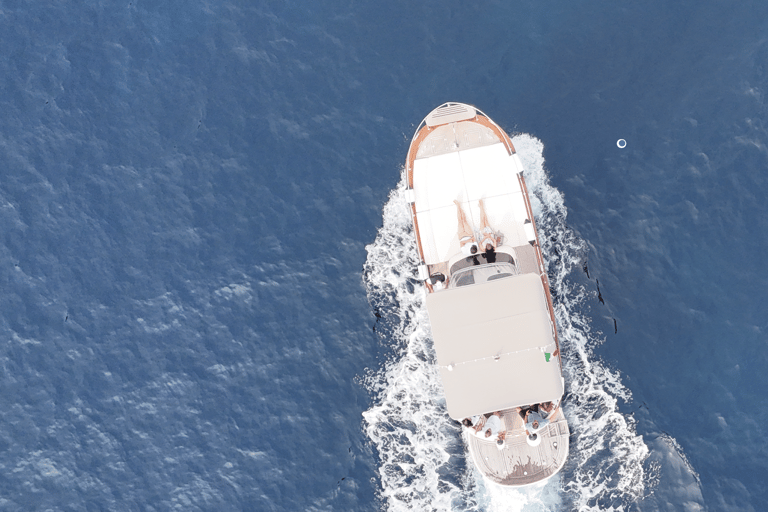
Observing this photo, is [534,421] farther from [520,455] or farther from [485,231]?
[485,231]

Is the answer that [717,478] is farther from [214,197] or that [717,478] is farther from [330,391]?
[214,197]

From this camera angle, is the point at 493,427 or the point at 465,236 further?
the point at 465,236

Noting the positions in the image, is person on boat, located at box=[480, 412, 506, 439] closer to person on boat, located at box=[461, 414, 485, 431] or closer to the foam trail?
person on boat, located at box=[461, 414, 485, 431]

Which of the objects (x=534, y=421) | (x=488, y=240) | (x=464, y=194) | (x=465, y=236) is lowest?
(x=534, y=421)

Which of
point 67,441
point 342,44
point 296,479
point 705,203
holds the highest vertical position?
point 342,44

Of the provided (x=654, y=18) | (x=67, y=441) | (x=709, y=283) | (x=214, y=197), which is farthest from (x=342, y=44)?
(x=67, y=441)

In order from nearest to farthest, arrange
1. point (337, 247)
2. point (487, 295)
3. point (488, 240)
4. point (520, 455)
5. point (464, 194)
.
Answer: point (487, 295) < point (520, 455) < point (488, 240) < point (464, 194) < point (337, 247)

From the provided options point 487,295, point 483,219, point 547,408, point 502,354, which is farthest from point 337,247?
point 547,408
